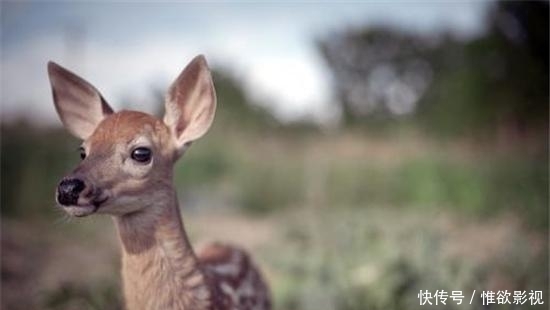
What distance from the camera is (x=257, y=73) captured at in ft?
7.91

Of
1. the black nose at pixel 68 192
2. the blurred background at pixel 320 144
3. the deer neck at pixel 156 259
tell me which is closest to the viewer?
the black nose at pixel 68 192

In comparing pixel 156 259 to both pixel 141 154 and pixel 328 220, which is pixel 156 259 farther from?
pixel 328 220

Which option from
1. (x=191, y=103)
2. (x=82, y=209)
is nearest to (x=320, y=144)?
(x=191, y=103)

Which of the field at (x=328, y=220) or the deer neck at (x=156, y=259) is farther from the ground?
the field at (x=328, y=220)

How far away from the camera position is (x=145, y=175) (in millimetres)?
1078

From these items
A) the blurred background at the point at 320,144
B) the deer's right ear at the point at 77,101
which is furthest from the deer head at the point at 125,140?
the blurred background at the point at 320,144

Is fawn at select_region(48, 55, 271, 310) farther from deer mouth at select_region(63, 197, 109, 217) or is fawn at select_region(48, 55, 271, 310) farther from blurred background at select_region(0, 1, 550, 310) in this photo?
blurred background at select_region(0, 1, 550, 310)

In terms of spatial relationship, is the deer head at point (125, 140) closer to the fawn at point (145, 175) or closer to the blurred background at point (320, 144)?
the fawn at point (145, 175)

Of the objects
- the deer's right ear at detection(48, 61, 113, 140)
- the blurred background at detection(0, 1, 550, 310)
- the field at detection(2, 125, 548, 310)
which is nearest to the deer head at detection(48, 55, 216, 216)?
the deer's right ear at detection(48, 61, 113, 140)

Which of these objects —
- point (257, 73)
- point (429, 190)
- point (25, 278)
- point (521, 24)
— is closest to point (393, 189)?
point (429, 190)

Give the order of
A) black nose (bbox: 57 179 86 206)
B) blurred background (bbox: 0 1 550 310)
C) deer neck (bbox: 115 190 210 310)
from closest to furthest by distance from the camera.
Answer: black nose (bbox: 57 179 86 206)
deer neck (bbox: 115 190 210 310)
blurred background (bbox: 0 1 550 310)

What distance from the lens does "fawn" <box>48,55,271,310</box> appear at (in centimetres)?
105

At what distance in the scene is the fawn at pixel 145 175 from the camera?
1052 millimetres

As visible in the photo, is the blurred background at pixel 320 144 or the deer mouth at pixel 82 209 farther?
the blurred background at pixel 320 144
